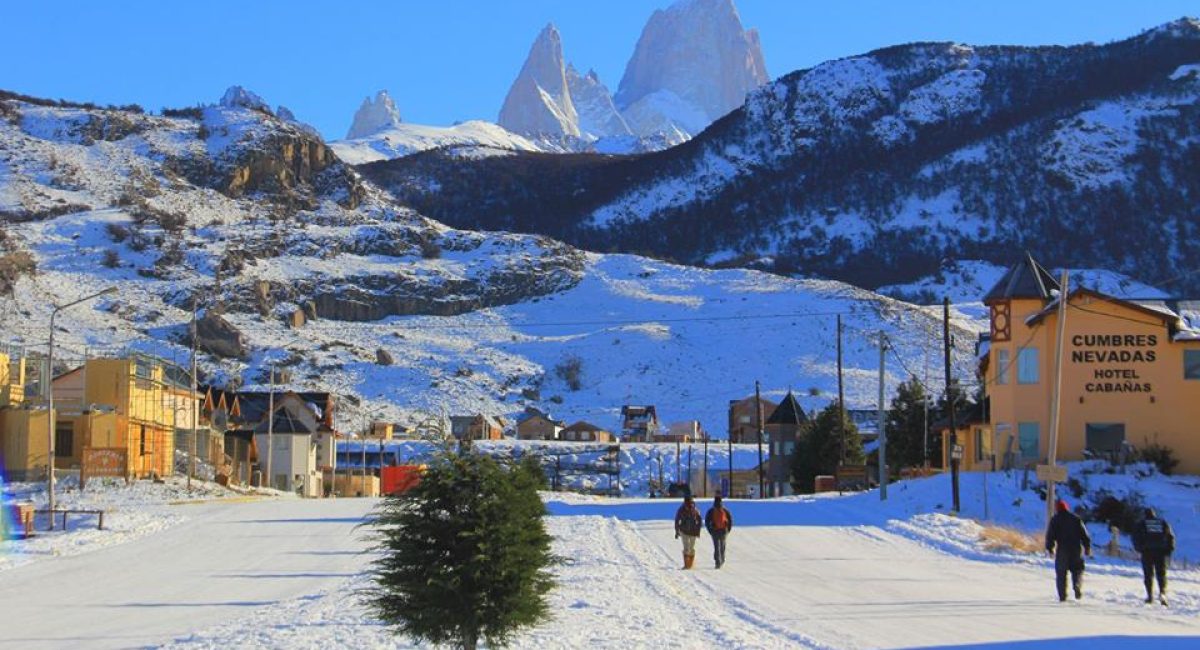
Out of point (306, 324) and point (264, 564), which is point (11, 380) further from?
point (306, 324)

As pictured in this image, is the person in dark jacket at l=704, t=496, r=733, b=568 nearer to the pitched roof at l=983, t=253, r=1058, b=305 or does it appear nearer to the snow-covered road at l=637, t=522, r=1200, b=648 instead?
the snow-covered road at l=637, t=522, r=1200, b=648

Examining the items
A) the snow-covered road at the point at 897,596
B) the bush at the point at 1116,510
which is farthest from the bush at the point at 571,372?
the snow-covered road at the point at 897,596

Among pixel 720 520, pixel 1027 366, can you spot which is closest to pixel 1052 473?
pixel 720 520

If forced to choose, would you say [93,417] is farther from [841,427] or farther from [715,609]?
[715,609]

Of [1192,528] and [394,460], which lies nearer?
[1192,528]

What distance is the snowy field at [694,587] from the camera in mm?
20109

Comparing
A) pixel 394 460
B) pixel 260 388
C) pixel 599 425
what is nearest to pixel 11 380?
pixel 394 460

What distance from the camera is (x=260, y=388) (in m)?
120

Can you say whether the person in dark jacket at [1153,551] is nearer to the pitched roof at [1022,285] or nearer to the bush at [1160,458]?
the bush at [1160,458]

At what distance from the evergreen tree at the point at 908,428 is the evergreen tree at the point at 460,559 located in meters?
60.3

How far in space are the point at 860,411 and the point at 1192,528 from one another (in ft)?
225

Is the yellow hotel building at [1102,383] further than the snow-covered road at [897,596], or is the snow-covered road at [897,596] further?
the yellow hotel building at [1102,383]

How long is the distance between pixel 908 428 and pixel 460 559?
63566 mm

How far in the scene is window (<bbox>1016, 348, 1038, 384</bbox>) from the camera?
5462cm
